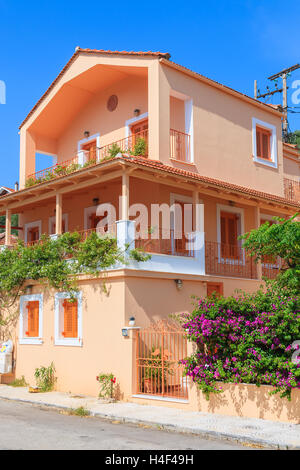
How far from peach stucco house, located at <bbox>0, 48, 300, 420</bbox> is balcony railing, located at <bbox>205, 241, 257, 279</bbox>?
0.04 meters

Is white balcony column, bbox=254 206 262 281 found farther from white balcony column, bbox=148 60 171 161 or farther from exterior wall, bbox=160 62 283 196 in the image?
white balcony column, bbox=148 60 171 161

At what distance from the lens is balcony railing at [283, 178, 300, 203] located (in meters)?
21.7

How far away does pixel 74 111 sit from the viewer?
69.4 ft

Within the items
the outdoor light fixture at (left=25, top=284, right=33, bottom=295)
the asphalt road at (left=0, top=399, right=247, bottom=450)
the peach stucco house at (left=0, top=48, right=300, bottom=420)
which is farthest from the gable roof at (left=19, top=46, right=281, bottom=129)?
the asphalt road at (left=0, top=399, right=247, bottom=450)

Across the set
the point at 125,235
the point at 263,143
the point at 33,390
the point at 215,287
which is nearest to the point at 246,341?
the point at 125,235

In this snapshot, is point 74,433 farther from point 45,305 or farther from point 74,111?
point 74,111

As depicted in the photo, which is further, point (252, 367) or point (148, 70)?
point (148, 70)

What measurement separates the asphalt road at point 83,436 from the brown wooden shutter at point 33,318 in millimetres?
5362

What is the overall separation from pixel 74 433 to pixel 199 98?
39.5ft

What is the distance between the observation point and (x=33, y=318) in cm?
1667

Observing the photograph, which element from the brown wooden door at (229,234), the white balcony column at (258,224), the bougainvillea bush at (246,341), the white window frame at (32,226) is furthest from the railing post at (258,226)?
the white window frame at (32,226)

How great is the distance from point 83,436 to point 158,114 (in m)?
9.95

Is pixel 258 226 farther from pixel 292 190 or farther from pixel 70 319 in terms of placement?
pixel 70 319
